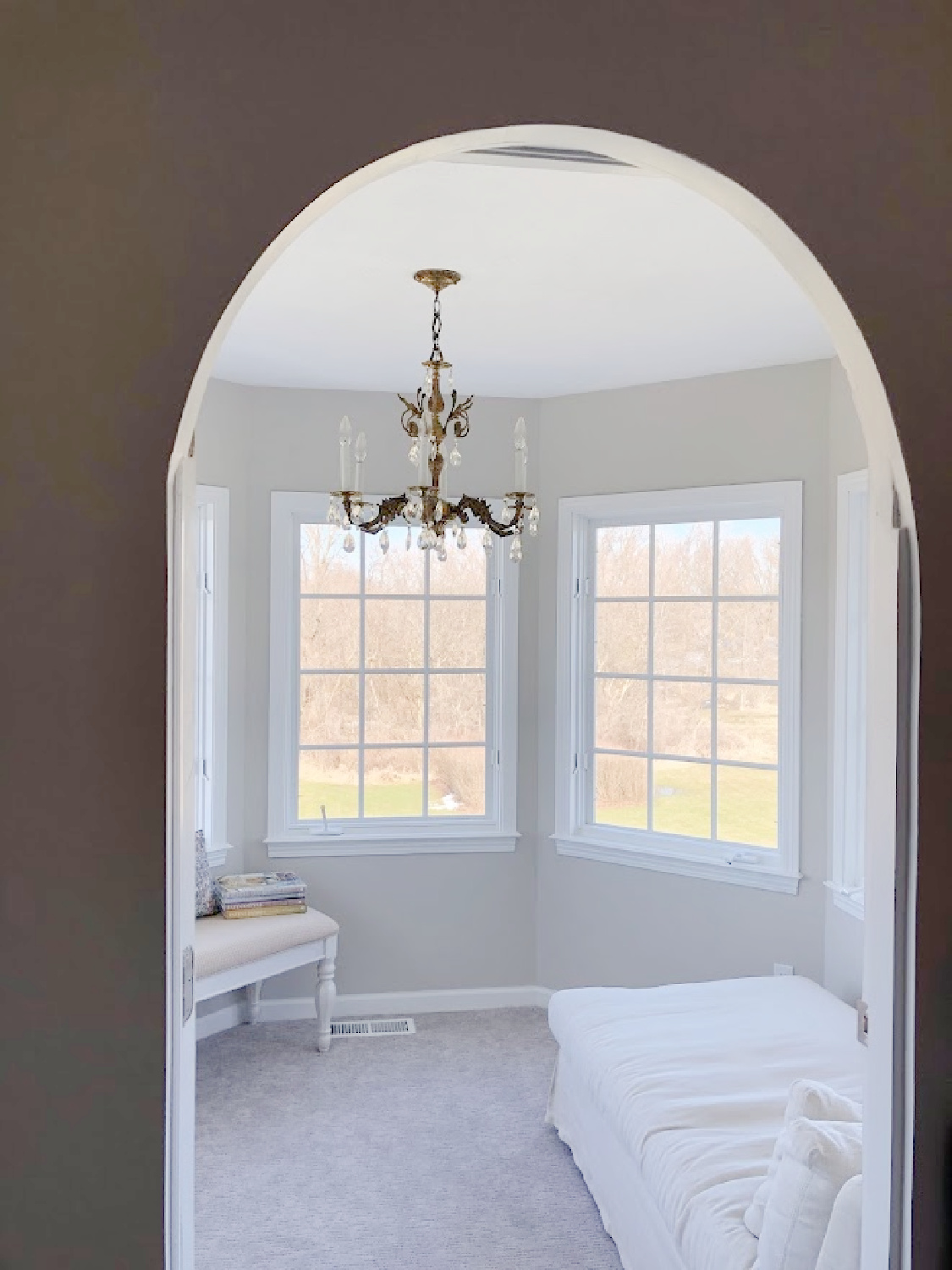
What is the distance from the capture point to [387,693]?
5.13 m

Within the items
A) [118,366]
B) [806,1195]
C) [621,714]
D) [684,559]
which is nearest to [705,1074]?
[806,1195]

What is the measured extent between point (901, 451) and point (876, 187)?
36 cm

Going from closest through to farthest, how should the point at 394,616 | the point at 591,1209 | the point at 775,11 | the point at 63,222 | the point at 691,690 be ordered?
the point at 63,222 → the point at 775,11 → the point at 591,1209 → the point at 691,690 → the point at 394,616

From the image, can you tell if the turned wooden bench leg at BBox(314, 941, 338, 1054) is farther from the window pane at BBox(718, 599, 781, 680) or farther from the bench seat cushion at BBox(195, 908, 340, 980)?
the window pane at BBox(718, 599, 781, 680)

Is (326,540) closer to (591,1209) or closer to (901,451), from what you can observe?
(591,1209)

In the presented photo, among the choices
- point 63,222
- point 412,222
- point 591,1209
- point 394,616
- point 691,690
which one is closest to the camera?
point 63,222

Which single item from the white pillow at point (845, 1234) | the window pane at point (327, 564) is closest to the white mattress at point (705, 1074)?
the white pillow at point (845, 1234)

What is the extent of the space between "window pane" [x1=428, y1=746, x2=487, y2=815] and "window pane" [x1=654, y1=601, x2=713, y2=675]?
946 millimetres

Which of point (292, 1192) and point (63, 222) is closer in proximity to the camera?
point (63, 222)

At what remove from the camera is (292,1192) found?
3.46m

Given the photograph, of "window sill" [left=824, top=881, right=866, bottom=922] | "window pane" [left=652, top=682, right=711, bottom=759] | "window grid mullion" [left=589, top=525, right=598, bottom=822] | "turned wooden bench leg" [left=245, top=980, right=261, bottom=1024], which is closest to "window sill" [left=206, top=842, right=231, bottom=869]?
"turned wooden bench leg" [left=245, top=980, right=261, bottom=1024]

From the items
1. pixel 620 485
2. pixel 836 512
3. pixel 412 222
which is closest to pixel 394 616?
pixel 620 485

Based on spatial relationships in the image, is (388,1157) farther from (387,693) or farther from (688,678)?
(688,678)

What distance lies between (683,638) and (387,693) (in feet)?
4.40
